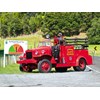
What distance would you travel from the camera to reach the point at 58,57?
13.7 metres

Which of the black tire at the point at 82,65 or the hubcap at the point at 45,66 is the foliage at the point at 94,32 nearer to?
the black tire at the point at 82,65

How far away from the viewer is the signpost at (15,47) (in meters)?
13.6

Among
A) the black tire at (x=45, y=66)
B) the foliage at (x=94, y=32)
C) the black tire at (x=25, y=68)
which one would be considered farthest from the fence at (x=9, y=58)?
the foliage at (x=94, y=32)

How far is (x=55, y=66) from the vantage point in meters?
13.7

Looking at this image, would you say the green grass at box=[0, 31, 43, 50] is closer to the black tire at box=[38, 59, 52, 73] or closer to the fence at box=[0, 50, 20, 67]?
the fence at box=[0, 50, 20, 67]

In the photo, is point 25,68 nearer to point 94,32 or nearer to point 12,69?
point 12,69

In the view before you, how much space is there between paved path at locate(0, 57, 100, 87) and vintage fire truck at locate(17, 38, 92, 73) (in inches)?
5.8

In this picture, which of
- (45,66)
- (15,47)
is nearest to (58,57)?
(45,66)

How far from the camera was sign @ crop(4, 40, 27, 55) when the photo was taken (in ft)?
44.6

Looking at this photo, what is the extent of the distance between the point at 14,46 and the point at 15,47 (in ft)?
0.12

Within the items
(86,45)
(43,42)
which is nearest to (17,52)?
(43,42)
